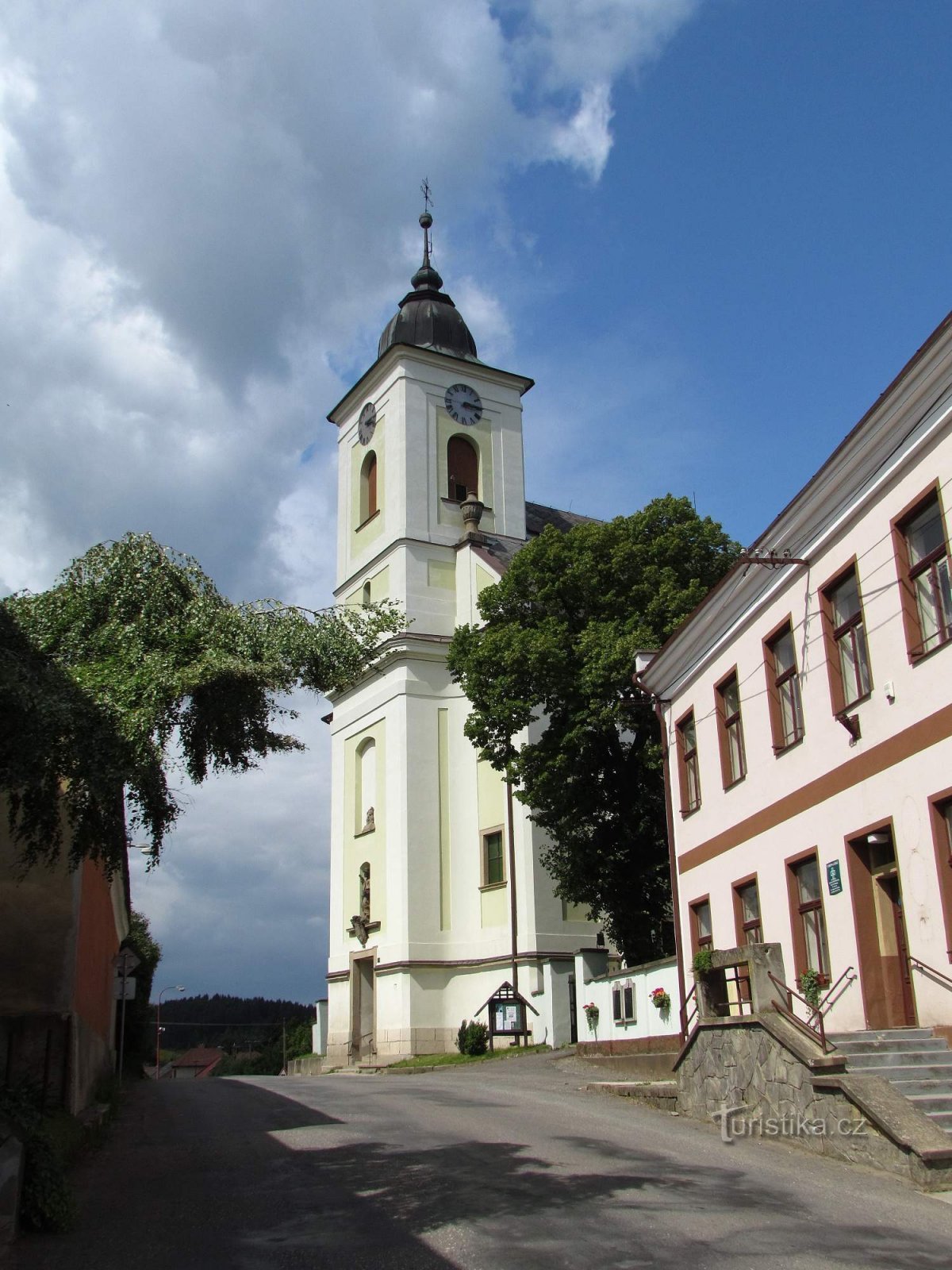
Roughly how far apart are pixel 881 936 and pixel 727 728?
5.49 m

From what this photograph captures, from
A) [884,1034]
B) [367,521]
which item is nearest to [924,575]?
[884,1034]

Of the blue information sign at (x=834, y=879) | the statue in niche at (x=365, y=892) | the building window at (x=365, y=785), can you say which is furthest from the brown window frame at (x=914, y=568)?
the building window at (x=365, y=785)

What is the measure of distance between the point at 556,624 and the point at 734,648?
9.09m

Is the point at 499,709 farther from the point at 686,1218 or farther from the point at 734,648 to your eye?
the point at 686,1218

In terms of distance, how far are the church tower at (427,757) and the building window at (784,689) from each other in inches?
614

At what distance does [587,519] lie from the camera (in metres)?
47.5

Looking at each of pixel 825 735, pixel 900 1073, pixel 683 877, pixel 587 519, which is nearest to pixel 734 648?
pixel 825 735

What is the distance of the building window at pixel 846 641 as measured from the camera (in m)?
14.6

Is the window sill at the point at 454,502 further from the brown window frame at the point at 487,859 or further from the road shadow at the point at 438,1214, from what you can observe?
the road shadow at the point at 438,1214

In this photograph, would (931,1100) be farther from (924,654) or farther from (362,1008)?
(362,1008)

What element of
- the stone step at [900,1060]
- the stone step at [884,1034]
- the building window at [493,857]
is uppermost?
the building window at [493,857]

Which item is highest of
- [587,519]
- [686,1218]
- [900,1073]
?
[587,519]

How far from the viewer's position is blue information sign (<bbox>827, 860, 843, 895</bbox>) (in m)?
14.7

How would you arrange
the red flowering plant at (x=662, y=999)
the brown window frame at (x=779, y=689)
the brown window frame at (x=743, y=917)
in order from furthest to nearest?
the red flowering plant at (x=662, y=999), the brown window frame at (x=743, y=917), the brown window frame at (x=779, y=689)
